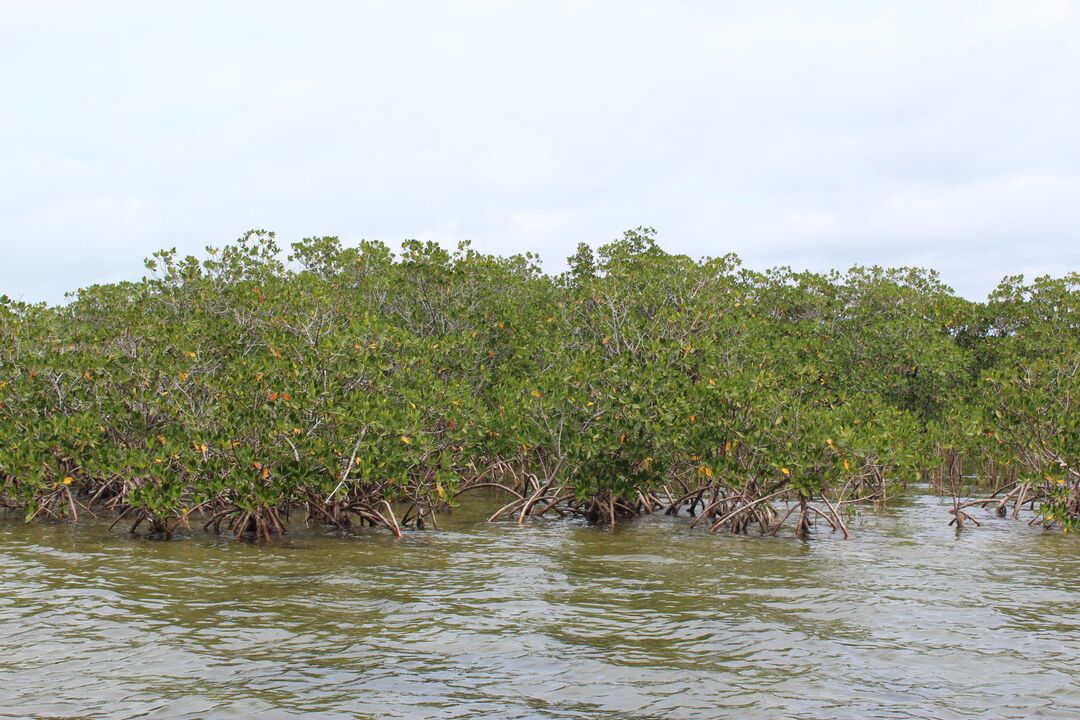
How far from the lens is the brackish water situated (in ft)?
24.2

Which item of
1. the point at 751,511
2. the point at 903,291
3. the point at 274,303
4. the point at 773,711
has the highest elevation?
the point at 903,291

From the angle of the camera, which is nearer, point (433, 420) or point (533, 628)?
point (533, 628)

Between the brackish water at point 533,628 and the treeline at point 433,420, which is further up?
the treeline at point 433,420

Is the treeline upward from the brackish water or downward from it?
upward

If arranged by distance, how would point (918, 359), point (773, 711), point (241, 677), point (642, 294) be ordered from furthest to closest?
point (918, 359)
point (642, 294)
point (241, 677)
point (773, 711)

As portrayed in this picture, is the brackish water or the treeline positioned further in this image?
the treeline

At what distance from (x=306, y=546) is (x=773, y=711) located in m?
8.19

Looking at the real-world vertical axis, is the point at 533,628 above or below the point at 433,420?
below

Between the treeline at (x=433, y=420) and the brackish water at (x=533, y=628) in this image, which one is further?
the treeline at (x=433, y=420)

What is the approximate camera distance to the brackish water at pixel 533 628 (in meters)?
7.37

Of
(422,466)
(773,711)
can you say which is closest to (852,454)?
(422,466)

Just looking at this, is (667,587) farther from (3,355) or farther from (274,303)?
(3,355)

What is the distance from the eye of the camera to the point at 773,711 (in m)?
7.19

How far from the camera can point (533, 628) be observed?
949cm
